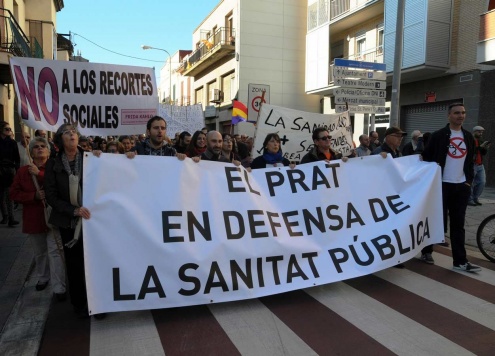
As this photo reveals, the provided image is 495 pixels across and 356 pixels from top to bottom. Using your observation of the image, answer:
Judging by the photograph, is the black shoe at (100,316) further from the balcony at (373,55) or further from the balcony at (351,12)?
the balcony at (351,12)

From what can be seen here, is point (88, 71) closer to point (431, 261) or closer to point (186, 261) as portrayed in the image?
point (186, 261)

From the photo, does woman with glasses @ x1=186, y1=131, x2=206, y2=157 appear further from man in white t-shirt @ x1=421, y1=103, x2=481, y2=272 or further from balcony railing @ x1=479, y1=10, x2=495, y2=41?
balcony railing @ x1=479, y1=10, x2=495, y2=41

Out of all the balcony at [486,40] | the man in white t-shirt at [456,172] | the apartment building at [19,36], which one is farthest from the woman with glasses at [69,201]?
the balcony at [486,40]

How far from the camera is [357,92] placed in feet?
30.0

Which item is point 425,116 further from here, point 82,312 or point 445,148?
point 82,312

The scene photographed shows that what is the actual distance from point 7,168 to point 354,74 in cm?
721

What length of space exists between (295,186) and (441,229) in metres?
2.15

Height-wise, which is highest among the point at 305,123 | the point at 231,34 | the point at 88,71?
the point at 231,34

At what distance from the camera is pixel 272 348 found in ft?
10.7

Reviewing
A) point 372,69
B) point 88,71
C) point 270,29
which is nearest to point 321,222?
point 88,71

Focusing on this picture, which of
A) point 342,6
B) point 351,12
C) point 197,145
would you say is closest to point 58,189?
point 197,145

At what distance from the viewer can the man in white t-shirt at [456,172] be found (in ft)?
16.9

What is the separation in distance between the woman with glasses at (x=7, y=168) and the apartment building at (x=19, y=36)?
5.10ft

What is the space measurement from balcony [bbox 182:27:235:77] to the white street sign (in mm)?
17882
